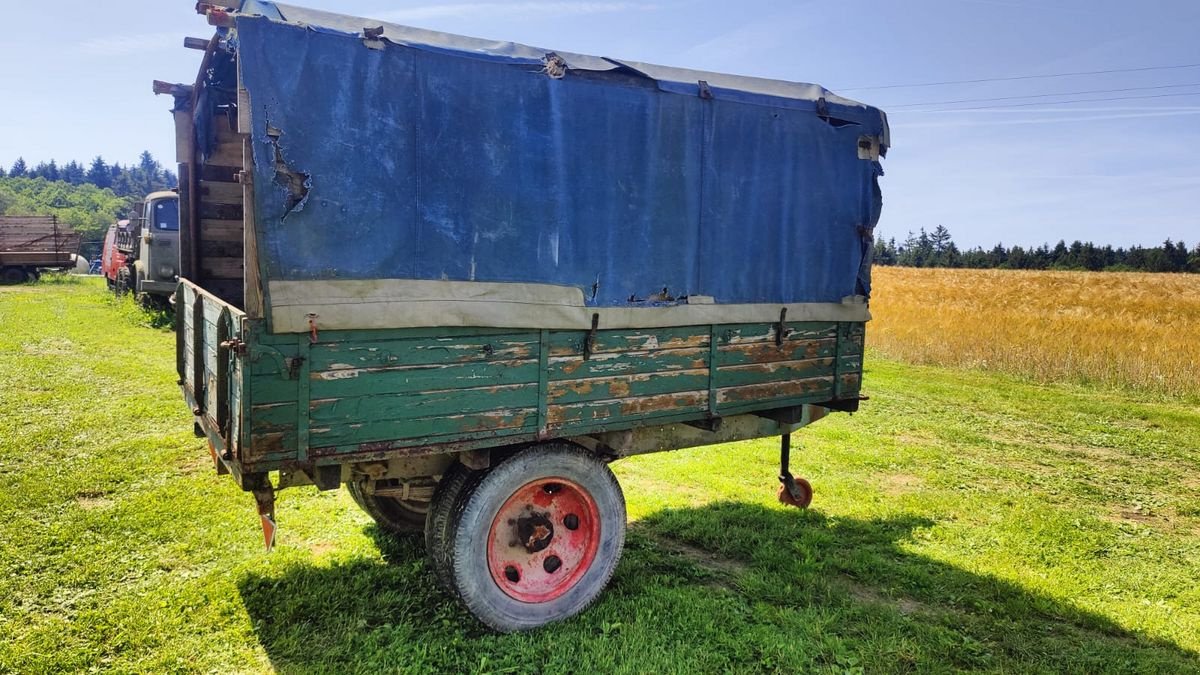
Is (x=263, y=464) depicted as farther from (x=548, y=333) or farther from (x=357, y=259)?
(x=548, y=333)

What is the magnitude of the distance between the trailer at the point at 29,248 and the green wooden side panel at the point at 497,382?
92.2 ft

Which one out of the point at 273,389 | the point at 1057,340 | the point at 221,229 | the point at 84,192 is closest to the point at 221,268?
the point at 221,229

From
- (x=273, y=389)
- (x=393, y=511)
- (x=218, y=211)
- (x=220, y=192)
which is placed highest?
(x=220, y=192)

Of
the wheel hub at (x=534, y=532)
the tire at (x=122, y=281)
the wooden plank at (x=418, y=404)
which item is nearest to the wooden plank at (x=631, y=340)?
the wooden plank at (x=418, y=404)

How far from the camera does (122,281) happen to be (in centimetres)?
2069

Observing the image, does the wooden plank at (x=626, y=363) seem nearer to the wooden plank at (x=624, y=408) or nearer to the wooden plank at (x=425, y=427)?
the wooden plank at (x=624, y=408)

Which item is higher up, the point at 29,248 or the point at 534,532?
the point at 29,248

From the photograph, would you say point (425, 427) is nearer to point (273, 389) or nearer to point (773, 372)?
point (273, 389)

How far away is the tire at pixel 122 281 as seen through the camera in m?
20.0

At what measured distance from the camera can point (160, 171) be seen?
449ft

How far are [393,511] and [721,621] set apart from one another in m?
2.30

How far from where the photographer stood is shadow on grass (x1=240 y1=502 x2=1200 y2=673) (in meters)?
3.78

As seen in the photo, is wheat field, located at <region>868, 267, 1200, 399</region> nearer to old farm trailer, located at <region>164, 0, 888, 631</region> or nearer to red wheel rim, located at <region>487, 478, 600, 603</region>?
old farm trailer, located at <region>164, 0, 888, 631</region>

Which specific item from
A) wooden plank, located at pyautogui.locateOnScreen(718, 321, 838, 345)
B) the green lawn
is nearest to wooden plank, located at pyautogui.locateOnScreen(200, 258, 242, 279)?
the green lawn
